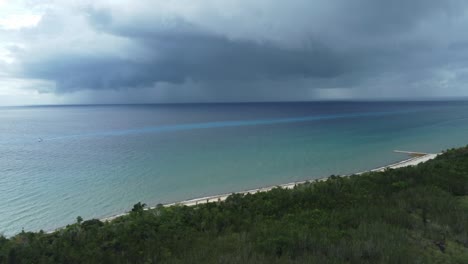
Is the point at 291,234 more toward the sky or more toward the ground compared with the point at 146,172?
more toward the sky

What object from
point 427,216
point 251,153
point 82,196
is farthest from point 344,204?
point 251,153

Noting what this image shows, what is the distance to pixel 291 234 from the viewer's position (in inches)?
288

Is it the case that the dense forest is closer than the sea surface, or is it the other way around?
the dense forest

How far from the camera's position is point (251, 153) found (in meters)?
49.8

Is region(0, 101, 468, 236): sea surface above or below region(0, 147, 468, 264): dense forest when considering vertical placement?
below

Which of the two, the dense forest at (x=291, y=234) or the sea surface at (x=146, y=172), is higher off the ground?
the dense forest at (x=291, y=234)

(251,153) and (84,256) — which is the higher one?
(84,256)

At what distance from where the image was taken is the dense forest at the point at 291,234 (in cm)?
630

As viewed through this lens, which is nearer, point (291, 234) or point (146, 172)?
point (291, 234)

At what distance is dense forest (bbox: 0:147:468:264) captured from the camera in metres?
6.30

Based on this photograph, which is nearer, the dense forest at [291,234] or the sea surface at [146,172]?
the dense forest at [291,234]

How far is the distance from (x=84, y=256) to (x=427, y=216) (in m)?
10.0

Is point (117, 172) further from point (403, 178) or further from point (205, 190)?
point (403, 178)

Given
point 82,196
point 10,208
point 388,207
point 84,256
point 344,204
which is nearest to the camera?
point 84,256
